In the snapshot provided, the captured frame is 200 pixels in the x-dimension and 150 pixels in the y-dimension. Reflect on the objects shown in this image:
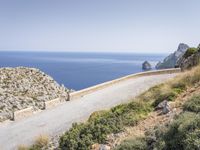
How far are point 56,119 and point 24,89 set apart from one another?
74.3ft

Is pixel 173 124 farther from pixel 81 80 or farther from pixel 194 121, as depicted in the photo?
pixel 81 80

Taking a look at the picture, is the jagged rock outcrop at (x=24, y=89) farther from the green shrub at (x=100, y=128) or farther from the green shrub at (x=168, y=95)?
the green shrub at (x=168, y=95)

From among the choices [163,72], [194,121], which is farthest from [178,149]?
[163,72]

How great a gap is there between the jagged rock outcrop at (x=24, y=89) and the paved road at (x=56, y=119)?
12.4m

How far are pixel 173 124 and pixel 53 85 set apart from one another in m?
36.8

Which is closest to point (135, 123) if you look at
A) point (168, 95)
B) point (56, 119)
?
point (168, 95)

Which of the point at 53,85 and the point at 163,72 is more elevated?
the point at 163,72

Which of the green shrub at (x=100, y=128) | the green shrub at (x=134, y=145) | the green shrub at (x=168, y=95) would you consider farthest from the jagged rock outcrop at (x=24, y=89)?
the green shrub at (x=134, y=145)

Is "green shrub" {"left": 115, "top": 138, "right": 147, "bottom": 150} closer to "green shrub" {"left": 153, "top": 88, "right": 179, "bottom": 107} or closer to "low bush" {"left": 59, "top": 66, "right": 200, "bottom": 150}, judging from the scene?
"low bush" {"left": 59, "top": 66, "right": 200, "bottom": 150}

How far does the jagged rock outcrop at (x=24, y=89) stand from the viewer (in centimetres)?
3628

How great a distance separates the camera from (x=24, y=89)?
41.1 metres

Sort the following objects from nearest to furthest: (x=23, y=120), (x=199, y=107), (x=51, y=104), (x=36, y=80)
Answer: (x=199, y=107)
(x=23, y=120)
(x=51, y=104)
(x=36, y=80)

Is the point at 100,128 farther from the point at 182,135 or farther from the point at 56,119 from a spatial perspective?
the point at 56,119

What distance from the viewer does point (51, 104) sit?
78.4ft
